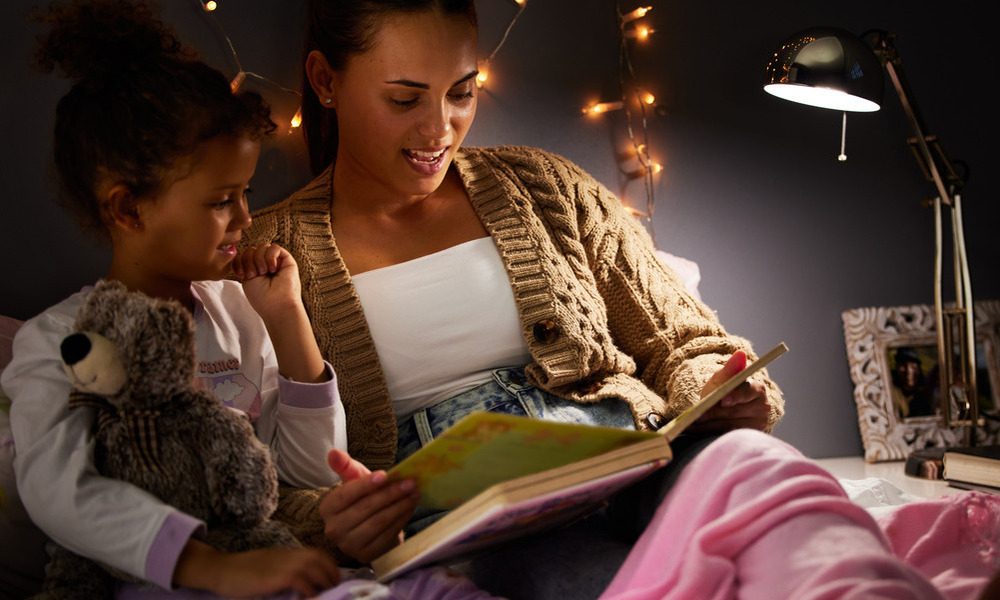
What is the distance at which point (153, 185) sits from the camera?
3.06 ft

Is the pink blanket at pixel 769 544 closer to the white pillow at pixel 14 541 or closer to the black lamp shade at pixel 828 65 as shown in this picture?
the white pillow at pixel 14 541

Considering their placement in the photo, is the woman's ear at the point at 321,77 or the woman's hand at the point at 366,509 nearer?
the woman's hand at the point at 366,509

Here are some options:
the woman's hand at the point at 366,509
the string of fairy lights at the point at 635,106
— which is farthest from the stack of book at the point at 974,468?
the woman's hand at the point at 366,509

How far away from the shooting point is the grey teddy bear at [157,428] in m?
0.80

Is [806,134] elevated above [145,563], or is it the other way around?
[806,134]

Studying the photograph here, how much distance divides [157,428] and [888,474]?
63.5 inches

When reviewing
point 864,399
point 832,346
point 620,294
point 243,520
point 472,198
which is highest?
point 472,198

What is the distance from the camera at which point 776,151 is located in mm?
2035

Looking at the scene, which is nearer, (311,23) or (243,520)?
(243,520)

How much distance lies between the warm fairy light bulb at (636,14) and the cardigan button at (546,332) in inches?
36.0

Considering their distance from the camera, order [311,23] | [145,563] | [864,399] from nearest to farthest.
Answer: [145,563]
[311,23]
[864,399]

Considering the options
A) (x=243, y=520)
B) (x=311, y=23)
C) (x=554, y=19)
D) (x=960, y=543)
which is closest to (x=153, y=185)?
(x=243, y=520)

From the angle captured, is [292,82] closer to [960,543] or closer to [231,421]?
[231,421]

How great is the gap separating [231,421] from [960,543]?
77 cm
